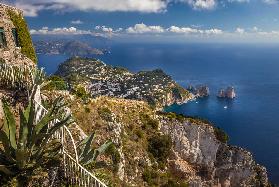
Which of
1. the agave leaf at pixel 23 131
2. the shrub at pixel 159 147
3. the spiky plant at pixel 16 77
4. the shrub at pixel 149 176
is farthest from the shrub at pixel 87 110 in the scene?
the agave leaf at pixel 23 131

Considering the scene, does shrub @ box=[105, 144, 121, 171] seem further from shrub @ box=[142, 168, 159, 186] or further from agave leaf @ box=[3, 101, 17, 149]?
agave leaf @ box=[3, 101, 17, 149]

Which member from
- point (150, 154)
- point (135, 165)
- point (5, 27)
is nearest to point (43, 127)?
point (5, 27)

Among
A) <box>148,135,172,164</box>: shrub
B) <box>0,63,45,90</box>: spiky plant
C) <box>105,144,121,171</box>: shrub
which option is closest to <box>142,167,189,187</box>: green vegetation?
<box>148,135,172,164</box>: shrub

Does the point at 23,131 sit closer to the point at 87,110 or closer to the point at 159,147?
the point at 87,110

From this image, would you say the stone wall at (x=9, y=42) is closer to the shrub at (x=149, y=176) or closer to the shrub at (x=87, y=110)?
the shrub at (x=87, y=110)

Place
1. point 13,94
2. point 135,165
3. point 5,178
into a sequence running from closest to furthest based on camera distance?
point 5,178 → point 13,94 → point 135,165

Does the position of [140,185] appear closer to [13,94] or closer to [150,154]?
[150,154]

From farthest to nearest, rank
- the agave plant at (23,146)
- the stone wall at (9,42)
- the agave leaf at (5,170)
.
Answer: the stone wall at (9,42), the agave plant at (23,146), the agave leaf at (5,170)
